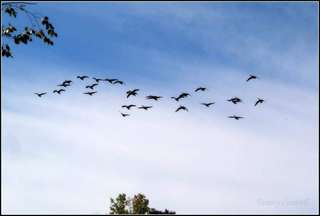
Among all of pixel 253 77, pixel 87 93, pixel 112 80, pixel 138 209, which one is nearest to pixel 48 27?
pixel 112 80

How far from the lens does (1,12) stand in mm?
13898

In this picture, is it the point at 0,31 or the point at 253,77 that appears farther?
the point at 253,77

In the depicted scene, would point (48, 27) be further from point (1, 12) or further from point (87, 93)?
point (87, 93)

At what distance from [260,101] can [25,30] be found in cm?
1443

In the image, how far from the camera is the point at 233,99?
2547 centimetres

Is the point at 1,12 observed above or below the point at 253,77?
below

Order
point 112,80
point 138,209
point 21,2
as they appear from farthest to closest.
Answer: point 138,209 → point 112,80 → point 21,2

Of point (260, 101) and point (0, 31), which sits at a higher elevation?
point (260, 101)

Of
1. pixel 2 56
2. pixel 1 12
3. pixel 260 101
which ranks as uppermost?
pixel 260 101

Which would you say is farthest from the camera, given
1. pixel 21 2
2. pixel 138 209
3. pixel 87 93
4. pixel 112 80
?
pixel 138 209

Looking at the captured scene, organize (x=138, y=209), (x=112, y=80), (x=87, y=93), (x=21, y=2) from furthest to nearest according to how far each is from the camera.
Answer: (x=138, y=209)
(x=87, y=93)
(x=112, y=80)
(x=21, y=2)

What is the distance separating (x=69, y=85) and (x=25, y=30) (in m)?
11.2

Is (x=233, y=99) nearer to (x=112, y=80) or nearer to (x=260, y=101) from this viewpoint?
(x=260, y=101)

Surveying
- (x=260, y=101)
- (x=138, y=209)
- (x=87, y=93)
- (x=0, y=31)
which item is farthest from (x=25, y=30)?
(x=138, y=209)
